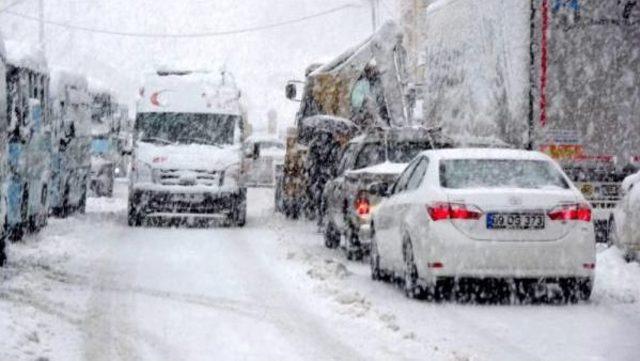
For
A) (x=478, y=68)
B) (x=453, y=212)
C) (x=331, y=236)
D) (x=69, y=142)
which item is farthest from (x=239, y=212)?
(x=453, y=212)

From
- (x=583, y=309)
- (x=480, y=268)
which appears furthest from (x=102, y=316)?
(x=583, y=309)

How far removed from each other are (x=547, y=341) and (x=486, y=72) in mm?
10493

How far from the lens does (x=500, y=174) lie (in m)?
12.9

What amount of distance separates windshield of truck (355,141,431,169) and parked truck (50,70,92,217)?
7.74m

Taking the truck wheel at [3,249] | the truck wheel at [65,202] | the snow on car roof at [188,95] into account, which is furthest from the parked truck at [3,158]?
the truck wheel at [65,202]

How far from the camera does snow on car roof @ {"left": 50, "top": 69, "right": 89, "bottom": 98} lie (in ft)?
82.9

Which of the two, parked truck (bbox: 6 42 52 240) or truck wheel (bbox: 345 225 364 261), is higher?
parked truck (bbox: 6 42 52 240)

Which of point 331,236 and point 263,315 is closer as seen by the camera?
point 263,315

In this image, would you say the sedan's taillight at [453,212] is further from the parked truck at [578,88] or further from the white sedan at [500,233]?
the parked truck at [578,88]

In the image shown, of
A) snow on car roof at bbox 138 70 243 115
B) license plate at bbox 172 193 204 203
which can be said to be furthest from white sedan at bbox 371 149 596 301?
snow on car roof at bbox 138 70 243 115

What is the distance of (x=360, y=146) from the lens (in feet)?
57.6

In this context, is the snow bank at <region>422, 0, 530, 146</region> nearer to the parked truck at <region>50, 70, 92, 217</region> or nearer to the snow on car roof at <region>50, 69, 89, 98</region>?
the parked truck at <region>50, 70, 92, 217</region>

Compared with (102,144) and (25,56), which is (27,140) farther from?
(102,144)

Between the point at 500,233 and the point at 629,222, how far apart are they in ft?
10.5
